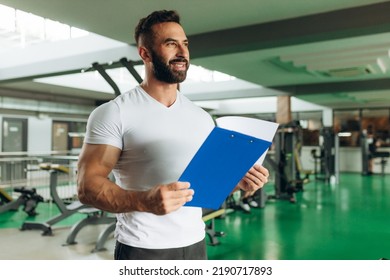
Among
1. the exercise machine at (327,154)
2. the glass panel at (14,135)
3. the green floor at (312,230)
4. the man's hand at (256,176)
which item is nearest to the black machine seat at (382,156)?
the exercise machine at (327,154)

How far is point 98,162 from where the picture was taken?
3.38ft

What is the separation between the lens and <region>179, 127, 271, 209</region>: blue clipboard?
952mm

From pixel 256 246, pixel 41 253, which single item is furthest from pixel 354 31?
pixel 41 253

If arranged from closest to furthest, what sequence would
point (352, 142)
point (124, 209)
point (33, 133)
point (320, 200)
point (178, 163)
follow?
point (124, 209), point (178, 163), point (320, 200), point (33, 133), point (352, 142)

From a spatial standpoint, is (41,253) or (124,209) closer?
(124,209)

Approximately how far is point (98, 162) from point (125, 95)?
0.85ft

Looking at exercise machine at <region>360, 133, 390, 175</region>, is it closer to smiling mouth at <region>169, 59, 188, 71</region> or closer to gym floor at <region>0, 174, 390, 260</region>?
gym floor at <region>0, 174, 390, 260</region>

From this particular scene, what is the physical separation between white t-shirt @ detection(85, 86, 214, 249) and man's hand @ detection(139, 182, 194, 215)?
22 centimetres

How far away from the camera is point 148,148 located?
1122mm

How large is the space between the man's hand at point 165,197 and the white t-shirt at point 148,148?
220mm

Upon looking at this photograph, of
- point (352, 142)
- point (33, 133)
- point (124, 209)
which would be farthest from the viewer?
point (352, 142)

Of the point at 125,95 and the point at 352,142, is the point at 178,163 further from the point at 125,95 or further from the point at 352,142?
the point at 352,142

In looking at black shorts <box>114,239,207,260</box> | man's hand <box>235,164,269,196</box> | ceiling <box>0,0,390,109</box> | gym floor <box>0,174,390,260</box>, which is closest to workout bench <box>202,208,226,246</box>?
gym floor <box>0,174,390,260</box>

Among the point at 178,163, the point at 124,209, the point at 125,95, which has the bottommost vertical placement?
the point at 124,209
